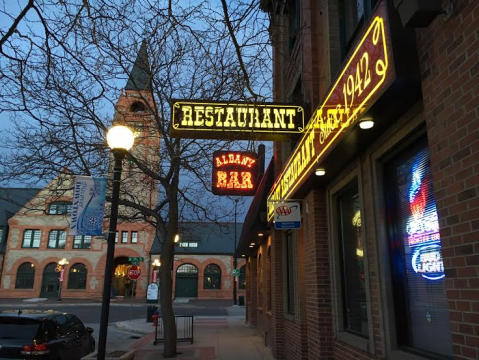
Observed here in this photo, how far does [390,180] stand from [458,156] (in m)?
1.95

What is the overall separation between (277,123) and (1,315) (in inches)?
262

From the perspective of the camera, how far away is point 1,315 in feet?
26.1

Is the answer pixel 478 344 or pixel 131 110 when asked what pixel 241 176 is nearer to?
pixel 131 110

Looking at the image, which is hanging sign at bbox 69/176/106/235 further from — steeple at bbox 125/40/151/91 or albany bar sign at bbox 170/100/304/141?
steeple at bbox 125/40/151/91

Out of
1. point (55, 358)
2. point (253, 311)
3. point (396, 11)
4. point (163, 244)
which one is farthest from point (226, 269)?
point (396, 11)

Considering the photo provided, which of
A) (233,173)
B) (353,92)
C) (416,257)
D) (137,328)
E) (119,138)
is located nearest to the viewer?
(416,257)

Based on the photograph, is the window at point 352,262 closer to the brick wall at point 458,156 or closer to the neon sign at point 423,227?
the neon sign at point 423,227

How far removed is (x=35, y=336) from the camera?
7.77 m

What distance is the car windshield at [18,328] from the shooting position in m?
7.68

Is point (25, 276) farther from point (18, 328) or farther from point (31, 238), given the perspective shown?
point (18, 328)

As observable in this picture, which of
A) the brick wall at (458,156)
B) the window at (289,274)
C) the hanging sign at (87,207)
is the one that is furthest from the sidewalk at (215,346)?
the brick wall at (458,156)

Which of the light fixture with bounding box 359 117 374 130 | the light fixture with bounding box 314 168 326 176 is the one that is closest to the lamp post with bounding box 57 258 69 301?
the light fixture with bounding box 314 168 326 176

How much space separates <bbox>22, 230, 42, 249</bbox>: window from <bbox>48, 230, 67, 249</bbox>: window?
1.27 meters

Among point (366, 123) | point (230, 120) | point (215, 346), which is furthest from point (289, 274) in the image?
point (366, 123)
